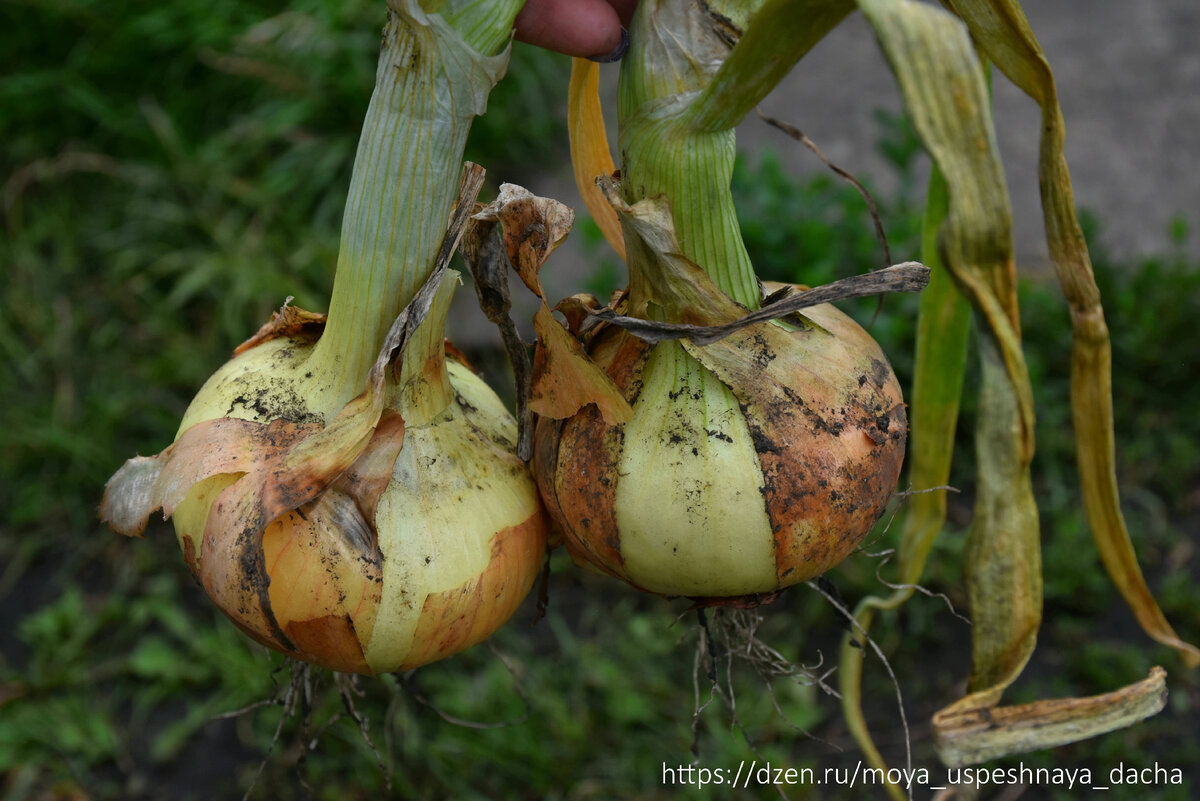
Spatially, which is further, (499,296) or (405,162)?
(499,296)

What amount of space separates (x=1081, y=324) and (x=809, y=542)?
259 mm

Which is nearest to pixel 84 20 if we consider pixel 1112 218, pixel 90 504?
pixel 90 504

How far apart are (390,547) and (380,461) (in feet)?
0.22

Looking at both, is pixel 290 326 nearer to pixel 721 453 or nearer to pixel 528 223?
pixel 528 223

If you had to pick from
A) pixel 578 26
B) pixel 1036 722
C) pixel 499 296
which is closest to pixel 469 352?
pixel 499 296

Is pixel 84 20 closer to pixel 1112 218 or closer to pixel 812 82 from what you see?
pixel 812 82

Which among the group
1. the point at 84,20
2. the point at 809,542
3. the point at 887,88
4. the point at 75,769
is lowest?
the point at 75,769

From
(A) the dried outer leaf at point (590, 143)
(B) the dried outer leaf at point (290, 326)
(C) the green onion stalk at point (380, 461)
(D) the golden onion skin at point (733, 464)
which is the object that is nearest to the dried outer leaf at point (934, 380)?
(D) the golden onion skin at point (733, 464)

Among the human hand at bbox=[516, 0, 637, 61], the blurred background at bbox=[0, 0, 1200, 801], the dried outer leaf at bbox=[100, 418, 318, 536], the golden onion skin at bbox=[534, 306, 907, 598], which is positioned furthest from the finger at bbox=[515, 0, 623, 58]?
the blurred background at bbox=[0, 0, 1200, 801]

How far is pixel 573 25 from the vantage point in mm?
807

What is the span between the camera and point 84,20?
3.06m

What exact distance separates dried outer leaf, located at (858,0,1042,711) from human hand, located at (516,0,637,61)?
256 mm

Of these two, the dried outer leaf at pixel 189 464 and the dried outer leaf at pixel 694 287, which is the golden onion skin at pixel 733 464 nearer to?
the dried outer leaf at pixel 694 287

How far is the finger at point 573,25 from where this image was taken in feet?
2.64
